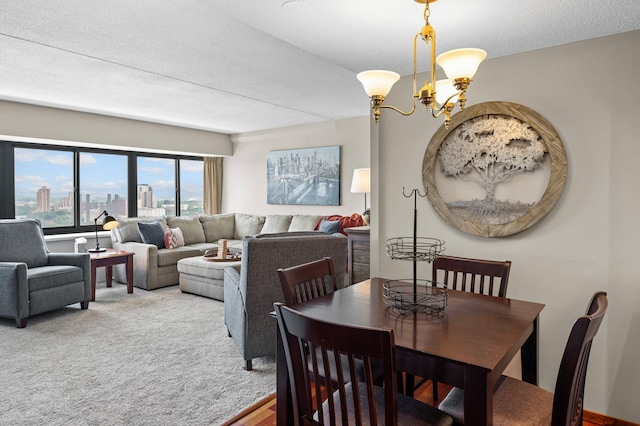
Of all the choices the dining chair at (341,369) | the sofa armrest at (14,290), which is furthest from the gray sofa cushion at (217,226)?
the dining chair at (341,369)

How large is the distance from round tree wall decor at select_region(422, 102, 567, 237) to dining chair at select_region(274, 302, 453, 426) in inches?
59.7

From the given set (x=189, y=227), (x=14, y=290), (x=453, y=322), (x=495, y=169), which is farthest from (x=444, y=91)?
(x=189, y=227)

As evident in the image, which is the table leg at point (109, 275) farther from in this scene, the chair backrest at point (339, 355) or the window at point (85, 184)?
the chair backrest at point (339, 355)

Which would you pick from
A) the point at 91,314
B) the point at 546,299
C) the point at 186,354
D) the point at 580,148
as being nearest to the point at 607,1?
the point at 580,148

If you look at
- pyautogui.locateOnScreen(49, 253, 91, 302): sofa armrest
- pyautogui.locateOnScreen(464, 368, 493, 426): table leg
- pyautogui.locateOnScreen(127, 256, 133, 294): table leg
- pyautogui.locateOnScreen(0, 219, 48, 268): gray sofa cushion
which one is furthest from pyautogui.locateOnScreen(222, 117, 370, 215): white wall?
pyautogui.locateOnScreen(464, 368, 493, 426): table leg

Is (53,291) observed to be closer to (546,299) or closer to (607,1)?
(546,299)

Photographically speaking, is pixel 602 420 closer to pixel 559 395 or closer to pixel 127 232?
pixel 559 395

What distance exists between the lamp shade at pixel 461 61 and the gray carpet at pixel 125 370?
216 cm

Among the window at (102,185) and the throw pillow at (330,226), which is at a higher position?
the window at (102,185)

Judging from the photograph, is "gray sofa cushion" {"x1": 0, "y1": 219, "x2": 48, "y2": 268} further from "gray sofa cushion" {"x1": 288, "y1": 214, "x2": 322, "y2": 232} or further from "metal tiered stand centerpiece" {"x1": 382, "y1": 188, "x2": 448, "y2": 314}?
"metal tiered stand centerpiece" {"x1": 382, "y1": 188, "x2": 448, "y2": 314}

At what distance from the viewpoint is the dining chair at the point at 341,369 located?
3.69 ft

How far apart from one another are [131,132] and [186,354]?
400 cm

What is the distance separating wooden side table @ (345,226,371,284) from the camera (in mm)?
3962

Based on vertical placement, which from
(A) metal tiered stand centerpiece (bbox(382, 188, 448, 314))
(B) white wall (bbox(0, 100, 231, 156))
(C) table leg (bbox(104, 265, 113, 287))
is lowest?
(C) table leg (bbox(104, 265, 113, 287))
